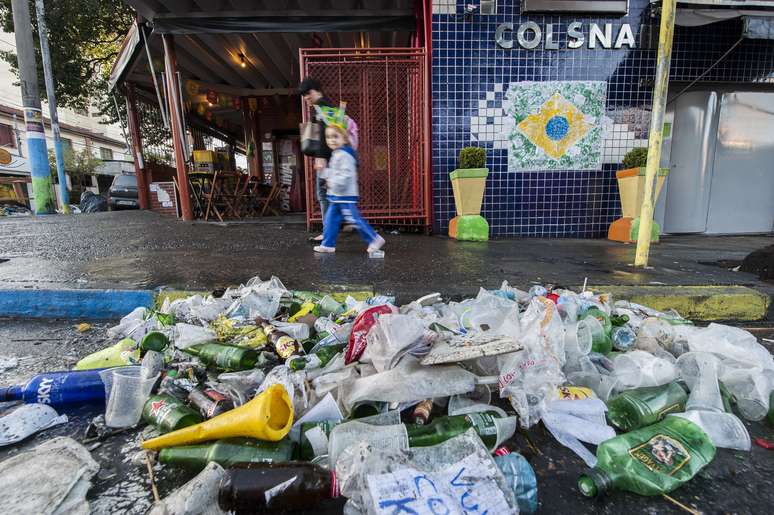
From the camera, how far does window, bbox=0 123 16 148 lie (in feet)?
78.5

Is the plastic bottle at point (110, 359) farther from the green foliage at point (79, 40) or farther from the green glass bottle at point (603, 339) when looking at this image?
the green foliage at point (79, 40)

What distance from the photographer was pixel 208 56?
794 centimetres

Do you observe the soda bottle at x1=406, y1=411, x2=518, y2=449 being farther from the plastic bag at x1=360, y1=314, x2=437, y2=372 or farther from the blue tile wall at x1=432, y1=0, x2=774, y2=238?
the blue tile wall at x1=432, y1=0, x2=774, y2=238

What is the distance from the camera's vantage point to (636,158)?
4.98m

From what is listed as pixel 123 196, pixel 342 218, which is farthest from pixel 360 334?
pixel 123 196

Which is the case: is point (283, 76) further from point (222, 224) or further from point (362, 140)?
point (362, 140)

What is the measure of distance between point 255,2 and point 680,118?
685cm

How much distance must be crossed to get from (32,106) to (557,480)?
14.2 m

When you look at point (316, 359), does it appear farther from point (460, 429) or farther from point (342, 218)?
point (342, 218)

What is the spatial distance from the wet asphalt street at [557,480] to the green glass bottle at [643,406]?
0.18m

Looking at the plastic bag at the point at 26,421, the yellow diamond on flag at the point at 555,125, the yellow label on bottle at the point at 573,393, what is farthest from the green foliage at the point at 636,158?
the plastic bag at the point at 26,421

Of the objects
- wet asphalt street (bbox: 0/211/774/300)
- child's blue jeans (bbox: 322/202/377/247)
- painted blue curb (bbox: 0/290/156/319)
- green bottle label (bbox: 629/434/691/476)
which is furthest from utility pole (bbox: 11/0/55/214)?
green bottle label (bbox: 629/434/691/476)

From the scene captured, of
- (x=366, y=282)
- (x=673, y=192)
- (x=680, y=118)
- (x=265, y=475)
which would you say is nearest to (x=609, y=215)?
(x=673, y=192)

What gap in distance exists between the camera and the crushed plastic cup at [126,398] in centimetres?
130
